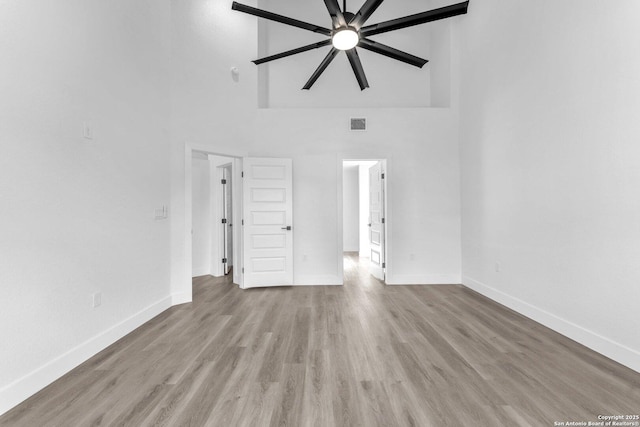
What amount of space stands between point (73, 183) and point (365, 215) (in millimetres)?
7194

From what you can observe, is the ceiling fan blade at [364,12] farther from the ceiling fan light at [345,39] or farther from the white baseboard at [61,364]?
the white baseboard at [61,364]

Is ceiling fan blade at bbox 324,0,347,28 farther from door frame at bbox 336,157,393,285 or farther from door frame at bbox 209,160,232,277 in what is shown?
door frame at bbox 209,160,232,277

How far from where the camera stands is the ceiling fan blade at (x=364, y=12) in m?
2.43

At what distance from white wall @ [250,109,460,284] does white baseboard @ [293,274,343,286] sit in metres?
0.02

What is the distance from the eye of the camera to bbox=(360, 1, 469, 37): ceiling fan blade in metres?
2.39

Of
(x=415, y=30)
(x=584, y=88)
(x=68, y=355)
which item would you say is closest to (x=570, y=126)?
(x=584, y=88)

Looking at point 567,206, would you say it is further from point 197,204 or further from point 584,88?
point 197,204

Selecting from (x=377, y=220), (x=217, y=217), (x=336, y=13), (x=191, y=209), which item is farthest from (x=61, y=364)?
(x=377, y=220)

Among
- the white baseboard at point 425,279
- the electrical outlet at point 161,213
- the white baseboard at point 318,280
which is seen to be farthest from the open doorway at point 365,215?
the electrical outlet at point 161,213

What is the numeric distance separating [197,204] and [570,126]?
5446 millimetres

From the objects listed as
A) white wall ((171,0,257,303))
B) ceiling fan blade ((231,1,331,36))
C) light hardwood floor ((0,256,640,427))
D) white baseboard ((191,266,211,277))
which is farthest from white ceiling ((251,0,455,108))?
light hardwood floor ((0,256,640,427))

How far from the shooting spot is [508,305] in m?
3.44

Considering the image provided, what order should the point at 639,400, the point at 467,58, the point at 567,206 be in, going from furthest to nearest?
the point at 467,58, the point at 567,206, the point at 639,400

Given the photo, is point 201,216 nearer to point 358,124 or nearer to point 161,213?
point 161,213
